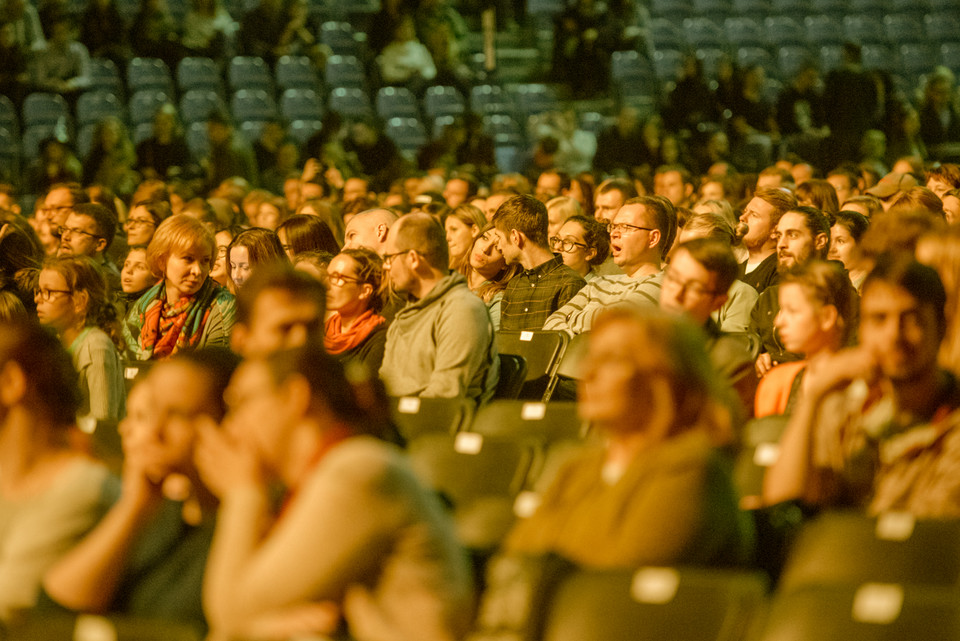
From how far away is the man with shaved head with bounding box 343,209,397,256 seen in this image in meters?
5.13

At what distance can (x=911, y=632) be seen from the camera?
6.09 feet

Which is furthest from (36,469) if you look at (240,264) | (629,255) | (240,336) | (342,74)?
(342,74)

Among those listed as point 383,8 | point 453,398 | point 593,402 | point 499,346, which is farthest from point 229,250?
point 383,8

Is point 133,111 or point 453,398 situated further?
point 133,111

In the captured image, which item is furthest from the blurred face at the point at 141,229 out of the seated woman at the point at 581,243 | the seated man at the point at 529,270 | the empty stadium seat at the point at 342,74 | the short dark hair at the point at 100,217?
the empty stadium seat at the point at 342,74

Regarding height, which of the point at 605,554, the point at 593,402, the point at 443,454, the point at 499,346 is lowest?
the point at 499,346

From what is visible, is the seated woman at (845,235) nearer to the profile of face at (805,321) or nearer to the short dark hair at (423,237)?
the short dark hair at (423,237)

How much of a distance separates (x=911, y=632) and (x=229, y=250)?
3526 mm

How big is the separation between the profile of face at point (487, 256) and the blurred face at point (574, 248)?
261 millimetres

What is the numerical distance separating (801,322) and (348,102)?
27.3 feet

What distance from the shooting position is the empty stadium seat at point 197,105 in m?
10.6

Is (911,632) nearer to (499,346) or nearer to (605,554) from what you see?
(605,554)

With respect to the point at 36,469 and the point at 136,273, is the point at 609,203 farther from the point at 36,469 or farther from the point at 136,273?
the point at 36,469

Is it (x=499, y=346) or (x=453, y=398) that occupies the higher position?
(x=453, y=398)
